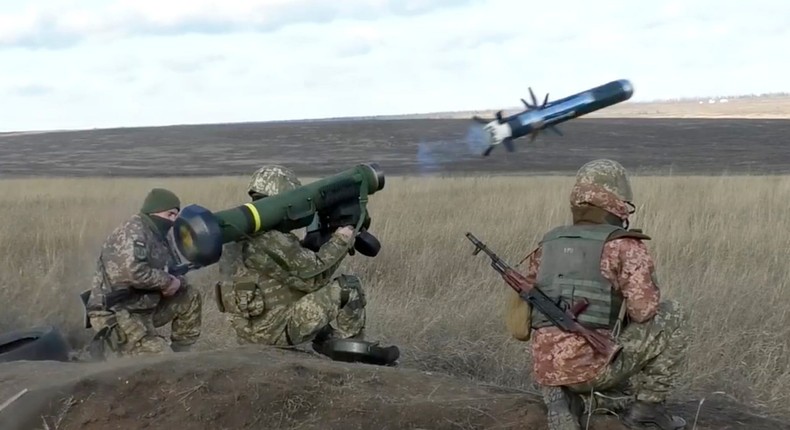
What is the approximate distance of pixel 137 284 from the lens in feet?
20.6

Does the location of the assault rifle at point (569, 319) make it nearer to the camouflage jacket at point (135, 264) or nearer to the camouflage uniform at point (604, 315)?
the camouflage uniform at point (604, 315)

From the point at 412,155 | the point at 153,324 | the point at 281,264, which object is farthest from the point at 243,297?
the point at 412,155

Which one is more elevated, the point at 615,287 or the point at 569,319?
the point at 615,287

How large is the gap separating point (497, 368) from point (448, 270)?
2.63 m

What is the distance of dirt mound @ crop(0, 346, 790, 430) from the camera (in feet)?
14.7

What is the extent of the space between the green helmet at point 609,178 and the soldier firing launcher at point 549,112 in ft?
7.00

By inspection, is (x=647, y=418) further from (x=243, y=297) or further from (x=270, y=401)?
(x=243, y=297)

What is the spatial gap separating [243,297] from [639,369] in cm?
253

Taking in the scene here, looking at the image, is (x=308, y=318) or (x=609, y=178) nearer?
(x=609, y=178)

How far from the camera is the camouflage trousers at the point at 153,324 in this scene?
6281 millimetres

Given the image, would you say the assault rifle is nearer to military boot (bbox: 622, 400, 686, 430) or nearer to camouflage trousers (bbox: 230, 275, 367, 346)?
military boot (bbox: 622, 400, 686, 430)

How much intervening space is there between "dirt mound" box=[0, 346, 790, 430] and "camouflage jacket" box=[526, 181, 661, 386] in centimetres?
29

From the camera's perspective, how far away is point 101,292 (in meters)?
6.38

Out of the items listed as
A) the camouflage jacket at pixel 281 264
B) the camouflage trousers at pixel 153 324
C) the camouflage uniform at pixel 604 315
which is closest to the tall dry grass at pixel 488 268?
the camouflage trousers at pixel 153 324
